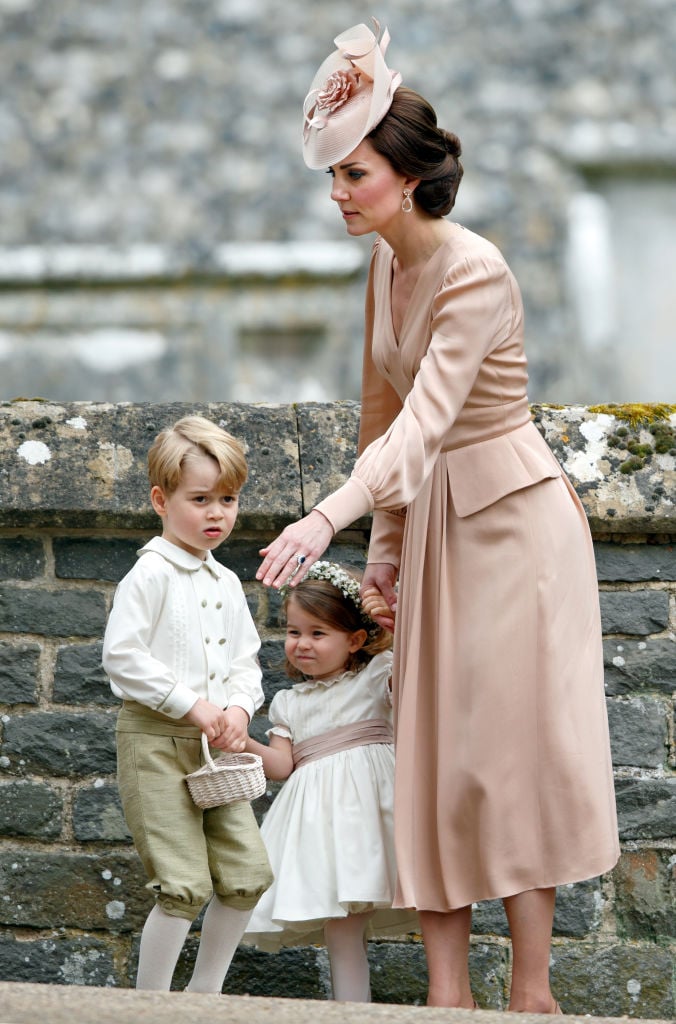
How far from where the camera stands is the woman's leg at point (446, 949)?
289 centimetres

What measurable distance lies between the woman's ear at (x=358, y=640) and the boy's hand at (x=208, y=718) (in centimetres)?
45

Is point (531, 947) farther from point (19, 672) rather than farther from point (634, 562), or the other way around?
point (19, 672)

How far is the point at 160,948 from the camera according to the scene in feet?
9.77

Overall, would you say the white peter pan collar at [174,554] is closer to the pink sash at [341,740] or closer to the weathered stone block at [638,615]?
the pink sash at [341,740]

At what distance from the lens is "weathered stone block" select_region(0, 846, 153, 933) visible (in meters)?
3.53

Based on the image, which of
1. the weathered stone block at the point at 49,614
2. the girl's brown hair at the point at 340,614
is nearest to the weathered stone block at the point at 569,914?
the girl's brown hair at the point at 340,614

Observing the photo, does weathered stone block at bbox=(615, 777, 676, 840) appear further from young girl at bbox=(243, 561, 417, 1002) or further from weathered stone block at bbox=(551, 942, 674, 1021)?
young girl at bbox=(243, 561, 417, 1002)

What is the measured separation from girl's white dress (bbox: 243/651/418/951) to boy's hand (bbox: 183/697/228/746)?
0.35 metres

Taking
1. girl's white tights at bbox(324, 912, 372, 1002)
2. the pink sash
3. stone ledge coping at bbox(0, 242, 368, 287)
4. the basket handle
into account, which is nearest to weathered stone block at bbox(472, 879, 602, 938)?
girl's white tights at bbox(324, 912, 372, 1002)

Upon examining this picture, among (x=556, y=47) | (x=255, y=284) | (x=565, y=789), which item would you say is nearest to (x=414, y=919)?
(x=565, y=789)

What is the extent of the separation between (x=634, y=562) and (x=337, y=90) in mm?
1344

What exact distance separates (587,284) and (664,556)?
6160 millimetres

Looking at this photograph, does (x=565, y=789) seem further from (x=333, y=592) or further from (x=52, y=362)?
(x=52, y=362)

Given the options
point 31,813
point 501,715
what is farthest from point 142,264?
point 501,715
